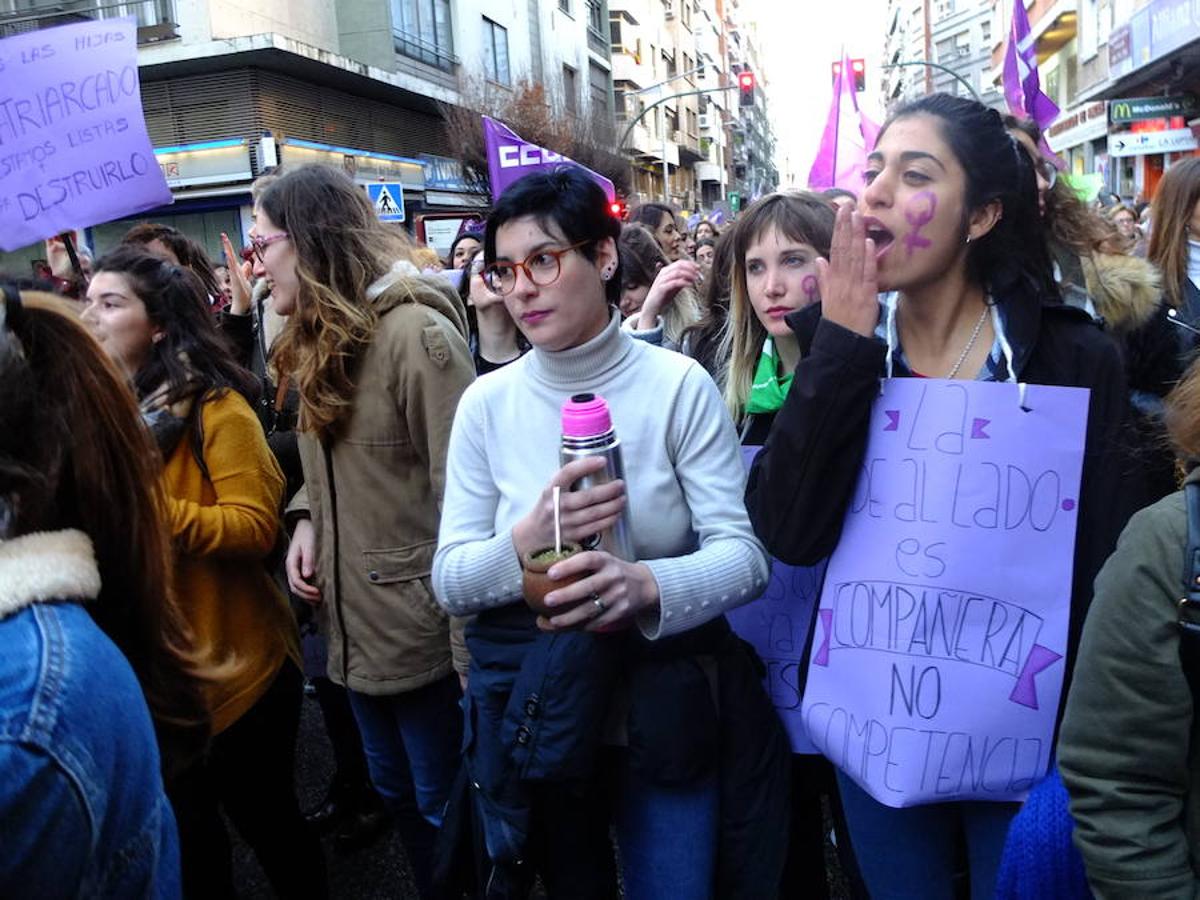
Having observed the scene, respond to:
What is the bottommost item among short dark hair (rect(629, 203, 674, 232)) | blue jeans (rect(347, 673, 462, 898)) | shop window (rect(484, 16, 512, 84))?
blue jeans (rect(347, 673, 462, 898))

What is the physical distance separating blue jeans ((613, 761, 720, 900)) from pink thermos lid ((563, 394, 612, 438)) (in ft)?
2.42

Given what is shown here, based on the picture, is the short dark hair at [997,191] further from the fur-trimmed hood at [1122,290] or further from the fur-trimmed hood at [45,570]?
the fur-trimmed hood at [45,570]

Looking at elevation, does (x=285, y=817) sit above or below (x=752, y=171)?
below

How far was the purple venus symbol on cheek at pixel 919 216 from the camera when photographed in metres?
1.75

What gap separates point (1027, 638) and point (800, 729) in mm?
588

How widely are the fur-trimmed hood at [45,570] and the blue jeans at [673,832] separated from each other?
1.13m

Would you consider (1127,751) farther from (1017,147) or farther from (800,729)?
(1017,147)

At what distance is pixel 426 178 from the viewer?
23.3 metres

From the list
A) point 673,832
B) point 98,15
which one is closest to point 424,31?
point 98,15

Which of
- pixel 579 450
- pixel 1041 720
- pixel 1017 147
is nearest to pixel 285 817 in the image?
pixel 579 450

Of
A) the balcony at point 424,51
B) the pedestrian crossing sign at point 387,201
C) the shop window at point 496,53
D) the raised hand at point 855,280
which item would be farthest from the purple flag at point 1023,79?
the shop window at point 496,53

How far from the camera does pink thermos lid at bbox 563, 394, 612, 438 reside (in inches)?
60.4

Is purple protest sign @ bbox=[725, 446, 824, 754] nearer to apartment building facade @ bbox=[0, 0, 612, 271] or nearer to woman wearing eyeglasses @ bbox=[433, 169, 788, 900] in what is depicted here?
woman wearing eyeglasses @ bbox=[433, 169, 788, 900]

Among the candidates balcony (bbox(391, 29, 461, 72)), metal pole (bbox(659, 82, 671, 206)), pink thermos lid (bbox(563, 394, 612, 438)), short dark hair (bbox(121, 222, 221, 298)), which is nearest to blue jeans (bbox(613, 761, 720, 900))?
pink thermos lid (bbox(563, 394, 612, 438))
